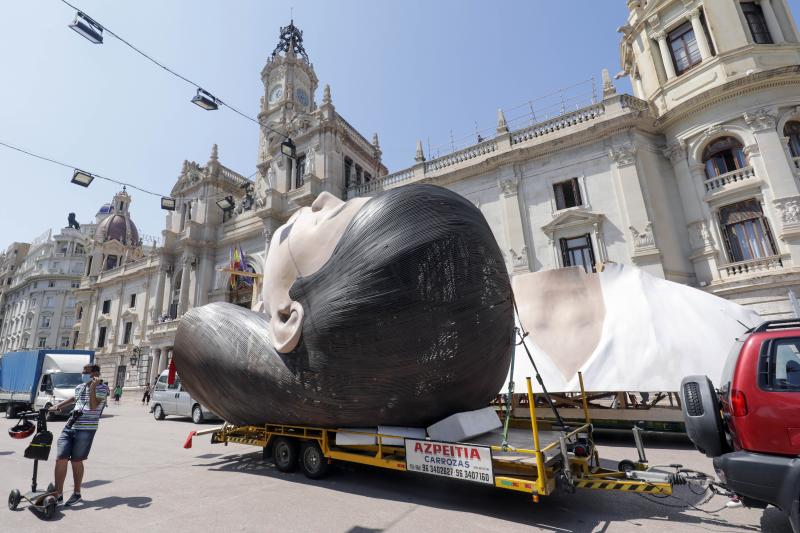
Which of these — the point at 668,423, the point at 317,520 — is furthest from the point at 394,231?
the point at 668,423

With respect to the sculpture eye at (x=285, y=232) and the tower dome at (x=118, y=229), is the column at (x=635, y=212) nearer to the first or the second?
the sculpture eye at (x=285, y=232)

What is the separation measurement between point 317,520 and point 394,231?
3823 millimetres

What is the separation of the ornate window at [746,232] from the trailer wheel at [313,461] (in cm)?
1676

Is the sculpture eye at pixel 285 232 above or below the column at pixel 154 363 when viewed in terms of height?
above

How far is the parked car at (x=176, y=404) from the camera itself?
51.3 ft

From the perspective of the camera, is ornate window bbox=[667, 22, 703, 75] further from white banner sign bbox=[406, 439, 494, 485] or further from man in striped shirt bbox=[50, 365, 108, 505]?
man in striped shirt bbox=[50, 365, 108, 505]

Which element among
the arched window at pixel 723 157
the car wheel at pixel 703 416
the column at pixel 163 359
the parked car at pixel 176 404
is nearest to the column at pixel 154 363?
the column at pixel 163 359

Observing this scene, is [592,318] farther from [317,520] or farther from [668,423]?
[317,520]

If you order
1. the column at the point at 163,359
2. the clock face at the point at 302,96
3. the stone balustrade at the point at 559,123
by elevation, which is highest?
the clock face at the point at 302,96

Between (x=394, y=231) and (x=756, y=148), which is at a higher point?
(x=756, y=148)

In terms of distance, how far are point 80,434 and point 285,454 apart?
10.4 ft

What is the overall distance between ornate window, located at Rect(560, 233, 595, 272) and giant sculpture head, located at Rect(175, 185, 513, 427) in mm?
12639

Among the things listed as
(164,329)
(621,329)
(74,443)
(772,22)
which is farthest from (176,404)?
(772,22)

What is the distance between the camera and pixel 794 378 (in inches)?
142
